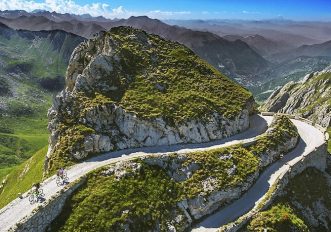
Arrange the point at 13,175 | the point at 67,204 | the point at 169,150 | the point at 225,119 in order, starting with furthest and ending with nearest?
1. the point at 13,175
2. the point at 225,119
3. the point at 169,150
4. the point at 67,204

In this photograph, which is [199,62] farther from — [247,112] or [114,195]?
[114,195]

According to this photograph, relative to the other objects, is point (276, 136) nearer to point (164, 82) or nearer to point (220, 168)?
point (220, 168)

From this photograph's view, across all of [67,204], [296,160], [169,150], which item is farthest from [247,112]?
[67,204]

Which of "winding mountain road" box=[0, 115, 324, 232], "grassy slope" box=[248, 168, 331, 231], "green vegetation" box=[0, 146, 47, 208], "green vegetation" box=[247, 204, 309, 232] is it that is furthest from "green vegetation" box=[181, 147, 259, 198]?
"green vegetation" box=[0, 146, 47, 208]

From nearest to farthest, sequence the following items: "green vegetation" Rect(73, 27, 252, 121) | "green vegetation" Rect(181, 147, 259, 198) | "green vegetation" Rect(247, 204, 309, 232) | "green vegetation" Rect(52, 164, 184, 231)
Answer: "green vegetation" Rect(52, 164, 184, 231), "green vegetation" Rect(247, 204, 309, 232), "green vegetation" Rect(181, 147, 259, 198), "green vegetation" Rect(73, 27, 252, 121)

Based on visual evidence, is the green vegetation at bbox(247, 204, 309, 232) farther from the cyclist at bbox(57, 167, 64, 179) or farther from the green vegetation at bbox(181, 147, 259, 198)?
the cyclist at bbox(57, 167, 64, 179)

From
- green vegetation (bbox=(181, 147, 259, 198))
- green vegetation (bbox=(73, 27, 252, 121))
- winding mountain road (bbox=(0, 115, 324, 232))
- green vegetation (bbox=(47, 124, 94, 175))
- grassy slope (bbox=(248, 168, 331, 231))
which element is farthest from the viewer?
green vegetation (bbox=(73, 27, 252, 121))
